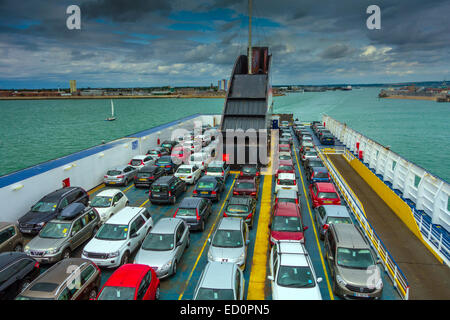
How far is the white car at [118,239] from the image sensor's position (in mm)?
9562

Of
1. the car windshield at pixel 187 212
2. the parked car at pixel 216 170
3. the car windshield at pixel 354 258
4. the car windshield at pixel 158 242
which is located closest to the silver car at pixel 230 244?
the car windshield at pixel 158 242

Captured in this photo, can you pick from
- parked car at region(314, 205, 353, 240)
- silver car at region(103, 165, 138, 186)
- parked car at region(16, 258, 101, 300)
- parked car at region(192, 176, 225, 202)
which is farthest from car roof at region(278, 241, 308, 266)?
silver car at region(103, 165, 138, 186)

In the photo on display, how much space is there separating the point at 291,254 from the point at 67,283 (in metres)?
6.34

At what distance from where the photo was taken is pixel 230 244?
1003cm

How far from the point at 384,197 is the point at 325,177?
3.33 meters

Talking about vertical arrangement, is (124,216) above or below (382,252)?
above

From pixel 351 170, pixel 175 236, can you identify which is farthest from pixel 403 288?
pixel 351 170

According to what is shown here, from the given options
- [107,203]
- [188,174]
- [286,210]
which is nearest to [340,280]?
[286,210]

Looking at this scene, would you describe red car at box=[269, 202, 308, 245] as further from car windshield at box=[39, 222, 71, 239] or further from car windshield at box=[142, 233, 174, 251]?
car windshield at box=[39, 222, 71, 239]

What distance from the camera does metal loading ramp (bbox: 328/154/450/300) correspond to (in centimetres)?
863

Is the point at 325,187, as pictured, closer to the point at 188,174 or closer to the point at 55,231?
the point at 188,174

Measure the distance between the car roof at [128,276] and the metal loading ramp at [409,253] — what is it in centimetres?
792

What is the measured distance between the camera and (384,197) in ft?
52.1
